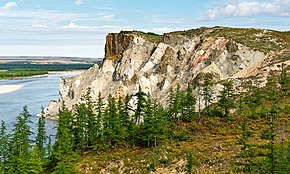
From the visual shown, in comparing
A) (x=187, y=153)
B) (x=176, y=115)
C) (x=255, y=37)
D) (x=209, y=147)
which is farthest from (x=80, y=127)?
(x=255, y=37)

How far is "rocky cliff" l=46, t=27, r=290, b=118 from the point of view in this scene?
72938mm

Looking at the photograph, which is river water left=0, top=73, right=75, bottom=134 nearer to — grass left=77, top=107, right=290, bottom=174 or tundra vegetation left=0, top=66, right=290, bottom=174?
tundra vegetation left=0, top=66, right=290, bottom=174

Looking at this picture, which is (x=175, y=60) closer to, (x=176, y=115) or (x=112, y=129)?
(x=176, y=115)

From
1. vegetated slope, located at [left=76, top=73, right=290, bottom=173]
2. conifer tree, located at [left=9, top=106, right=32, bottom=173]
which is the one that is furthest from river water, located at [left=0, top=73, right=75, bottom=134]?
vegetated slope, located at [left=76, top=73, right=290, bottom=173]

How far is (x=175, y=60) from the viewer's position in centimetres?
8369

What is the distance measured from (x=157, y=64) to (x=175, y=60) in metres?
4.32

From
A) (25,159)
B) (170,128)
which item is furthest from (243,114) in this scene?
(25,159)

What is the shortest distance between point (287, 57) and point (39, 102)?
71660 mm

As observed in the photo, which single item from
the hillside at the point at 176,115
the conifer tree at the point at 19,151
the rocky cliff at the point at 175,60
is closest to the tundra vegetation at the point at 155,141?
the conifer tree at the point at 19,151

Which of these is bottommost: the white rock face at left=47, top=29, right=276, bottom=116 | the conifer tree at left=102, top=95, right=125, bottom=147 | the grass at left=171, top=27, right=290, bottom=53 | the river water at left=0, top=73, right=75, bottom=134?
the river water at left=0, top=73, right=75, bottom=134

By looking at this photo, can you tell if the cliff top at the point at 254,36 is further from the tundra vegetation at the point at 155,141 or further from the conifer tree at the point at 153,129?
the conifer tree at the point at 153,129

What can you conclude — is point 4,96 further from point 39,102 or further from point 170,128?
point 170,128

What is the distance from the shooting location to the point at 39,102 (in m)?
108

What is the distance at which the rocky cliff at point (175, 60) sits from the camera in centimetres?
7294
